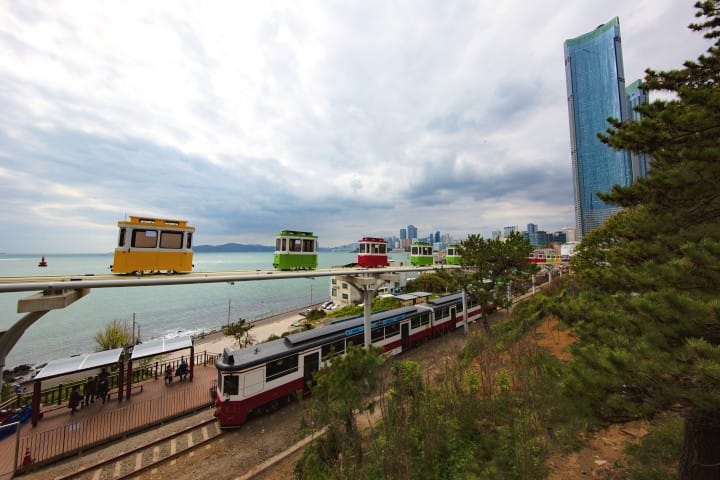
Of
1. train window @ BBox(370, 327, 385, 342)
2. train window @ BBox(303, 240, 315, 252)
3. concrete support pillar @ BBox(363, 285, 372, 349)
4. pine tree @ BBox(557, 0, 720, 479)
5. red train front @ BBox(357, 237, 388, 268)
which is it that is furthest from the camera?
red train front @ BBox(357, 237, 388, 268)

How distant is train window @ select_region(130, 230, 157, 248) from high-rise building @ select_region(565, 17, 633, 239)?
82.0m

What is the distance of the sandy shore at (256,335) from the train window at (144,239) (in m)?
18.2

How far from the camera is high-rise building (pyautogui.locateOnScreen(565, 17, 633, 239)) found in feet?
227

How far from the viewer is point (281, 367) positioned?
9328 millimetres

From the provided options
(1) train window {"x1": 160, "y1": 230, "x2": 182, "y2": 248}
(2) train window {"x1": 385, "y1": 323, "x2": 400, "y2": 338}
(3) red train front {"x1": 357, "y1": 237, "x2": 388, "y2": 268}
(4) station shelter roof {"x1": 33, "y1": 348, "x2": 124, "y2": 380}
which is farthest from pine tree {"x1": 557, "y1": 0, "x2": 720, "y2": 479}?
(4) station shelter roof {"x1": 33, "y1": 348, "x2": 124, "y2": 380}

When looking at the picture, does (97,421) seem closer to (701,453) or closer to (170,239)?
(170,239)

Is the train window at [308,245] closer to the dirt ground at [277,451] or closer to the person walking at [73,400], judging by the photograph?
the dirt ground at [277,451]

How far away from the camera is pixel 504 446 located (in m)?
5.34

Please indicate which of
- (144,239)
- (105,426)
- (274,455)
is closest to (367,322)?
(274,455)

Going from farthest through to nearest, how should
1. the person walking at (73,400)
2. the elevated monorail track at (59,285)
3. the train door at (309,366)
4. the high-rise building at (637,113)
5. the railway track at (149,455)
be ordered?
the train door at (309,366)
the person walking at (73,400)
the railway track at (149,455)
the elevated monorail track at (59,285)
the high-rise building at (637,113)

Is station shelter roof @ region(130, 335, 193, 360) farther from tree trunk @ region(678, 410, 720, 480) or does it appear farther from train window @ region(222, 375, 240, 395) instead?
tree trunk @ region(678, 410, 720, 480)

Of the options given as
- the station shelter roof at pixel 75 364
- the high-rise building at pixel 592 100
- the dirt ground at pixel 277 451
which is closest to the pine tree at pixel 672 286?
the dirt ground at pixel 277 451

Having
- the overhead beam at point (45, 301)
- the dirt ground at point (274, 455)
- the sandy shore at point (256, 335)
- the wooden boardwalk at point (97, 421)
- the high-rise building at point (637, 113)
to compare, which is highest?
the high-rise building at point (637, 113)

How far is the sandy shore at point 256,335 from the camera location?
1079 inches
